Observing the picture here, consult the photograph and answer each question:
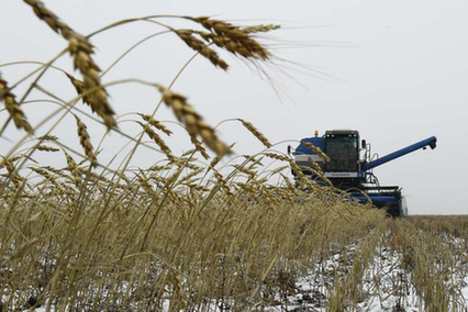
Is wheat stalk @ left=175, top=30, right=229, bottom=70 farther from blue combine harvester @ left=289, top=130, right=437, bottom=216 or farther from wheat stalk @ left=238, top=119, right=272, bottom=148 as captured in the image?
blue combine harvester @ left=289, top=130, right=437, bottom=216

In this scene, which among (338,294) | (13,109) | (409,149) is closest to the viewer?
(13,109)

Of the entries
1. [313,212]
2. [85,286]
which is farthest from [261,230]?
[313,212]

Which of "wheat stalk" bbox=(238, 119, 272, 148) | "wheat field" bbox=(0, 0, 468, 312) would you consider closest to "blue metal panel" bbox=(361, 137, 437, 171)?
"wheat field" bbox=(0, 0, 468, 312)

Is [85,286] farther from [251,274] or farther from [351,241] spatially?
[351,241]

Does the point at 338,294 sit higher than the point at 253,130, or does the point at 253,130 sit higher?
the point at 253,130

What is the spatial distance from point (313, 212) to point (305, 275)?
1.30 meters

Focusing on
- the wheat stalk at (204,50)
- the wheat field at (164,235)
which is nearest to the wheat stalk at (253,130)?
the wheat field at (164,235)

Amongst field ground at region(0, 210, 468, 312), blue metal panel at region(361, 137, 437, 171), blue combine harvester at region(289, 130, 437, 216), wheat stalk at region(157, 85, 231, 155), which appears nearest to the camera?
wheat stalk at region(157, 85, 231, 155)

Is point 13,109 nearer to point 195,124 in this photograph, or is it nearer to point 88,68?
point 88,68

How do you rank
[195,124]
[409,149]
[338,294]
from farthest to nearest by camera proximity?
1. [409,149]
2. [338,294]
3. [195,124]

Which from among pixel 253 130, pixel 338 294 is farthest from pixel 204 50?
pixel 338 294

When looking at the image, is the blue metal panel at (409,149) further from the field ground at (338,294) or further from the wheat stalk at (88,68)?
the wheat stalk at (88,68)

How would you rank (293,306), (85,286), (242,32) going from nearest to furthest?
(242,32)
(85,286)
(293,306)

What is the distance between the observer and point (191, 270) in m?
2.67
